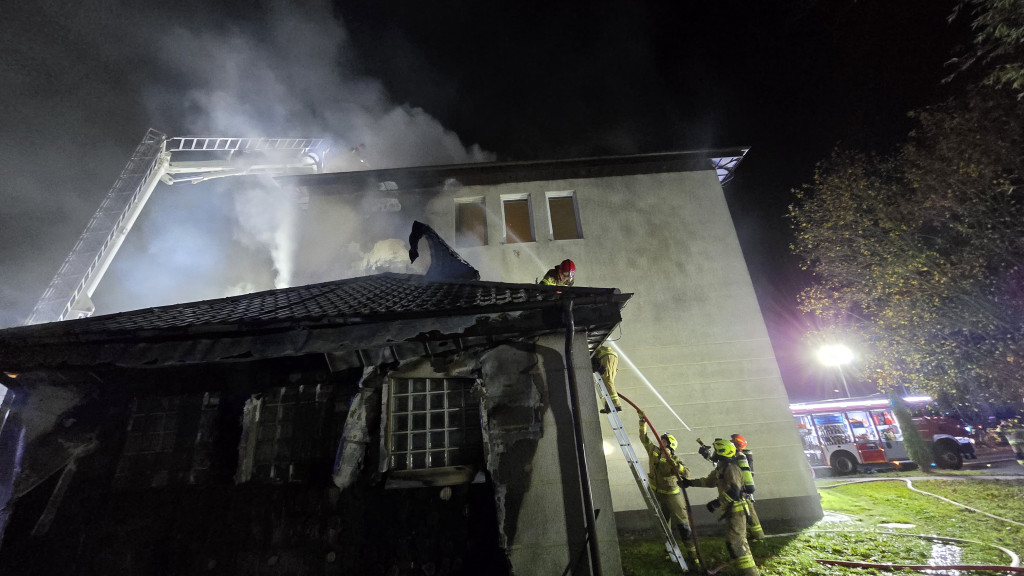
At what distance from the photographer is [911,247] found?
40.4 feet

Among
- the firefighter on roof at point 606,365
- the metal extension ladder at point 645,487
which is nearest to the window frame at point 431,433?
the metal extension ladder at point 645,487

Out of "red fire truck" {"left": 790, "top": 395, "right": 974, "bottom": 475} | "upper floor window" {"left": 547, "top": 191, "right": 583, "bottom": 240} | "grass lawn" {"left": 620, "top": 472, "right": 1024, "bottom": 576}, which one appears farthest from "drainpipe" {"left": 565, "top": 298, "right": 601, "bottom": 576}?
"red fire truck" {"left": 790, "top": 395, "right": 974, "bottom": 475}

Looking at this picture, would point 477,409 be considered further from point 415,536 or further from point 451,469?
point 415,536

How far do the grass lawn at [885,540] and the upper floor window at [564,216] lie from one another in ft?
27.1

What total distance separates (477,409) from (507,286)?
7.39ft

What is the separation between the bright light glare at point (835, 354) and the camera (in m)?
15.1

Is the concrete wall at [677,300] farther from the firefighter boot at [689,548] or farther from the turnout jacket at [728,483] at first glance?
the turnout jacket at [728,483]

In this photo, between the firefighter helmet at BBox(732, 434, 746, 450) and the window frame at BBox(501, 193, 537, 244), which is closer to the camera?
the firefighter helmet at BBox(732, 434, 746, 450)

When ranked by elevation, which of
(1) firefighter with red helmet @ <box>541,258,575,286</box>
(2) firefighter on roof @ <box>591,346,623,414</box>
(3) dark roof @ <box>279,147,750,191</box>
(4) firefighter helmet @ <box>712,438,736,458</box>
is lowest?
(4) firefighter helmet @ <box>712,438,736,458</box>

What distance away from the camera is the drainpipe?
14.4ft

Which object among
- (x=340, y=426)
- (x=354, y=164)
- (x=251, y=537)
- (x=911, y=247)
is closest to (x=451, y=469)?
(x=340, y=426)

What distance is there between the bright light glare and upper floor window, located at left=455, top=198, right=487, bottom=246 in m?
14.5

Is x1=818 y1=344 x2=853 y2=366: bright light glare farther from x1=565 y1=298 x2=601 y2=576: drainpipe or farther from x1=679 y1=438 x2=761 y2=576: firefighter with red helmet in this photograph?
x1=565 y1=298 x2=601 y2=576: drainpipe

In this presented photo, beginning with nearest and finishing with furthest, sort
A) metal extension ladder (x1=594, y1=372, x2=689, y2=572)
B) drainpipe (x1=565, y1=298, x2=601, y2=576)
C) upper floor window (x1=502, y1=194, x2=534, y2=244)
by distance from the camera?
drainpipe (x1=565, y1=298, x2=601, y2=576) < metal extension ladder (x1=594, y1=372, x2=689, y2=572) < upper floor window (x1=502, y1=194, x2=534, y2=244)
